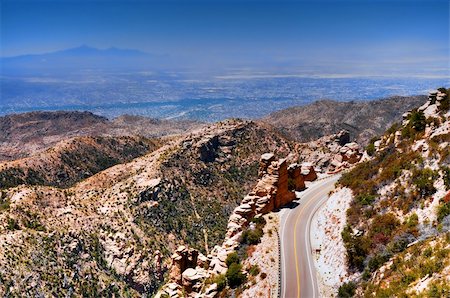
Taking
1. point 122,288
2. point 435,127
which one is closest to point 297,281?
point 435,127

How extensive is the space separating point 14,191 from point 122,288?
3811cm

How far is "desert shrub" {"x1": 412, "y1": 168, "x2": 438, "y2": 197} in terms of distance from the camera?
32031 mm

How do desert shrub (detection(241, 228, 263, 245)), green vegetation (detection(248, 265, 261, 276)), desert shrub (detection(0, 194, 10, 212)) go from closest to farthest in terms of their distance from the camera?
1. green vegetation (detection(248, 265, 261, 276))
2. desert shrub (detection(241, 228, 263, 245))
3. desert shrub (detection(0, 194, 10, 212))

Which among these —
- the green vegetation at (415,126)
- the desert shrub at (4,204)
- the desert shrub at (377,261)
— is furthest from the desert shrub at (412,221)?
the desert shrub at (4,204)

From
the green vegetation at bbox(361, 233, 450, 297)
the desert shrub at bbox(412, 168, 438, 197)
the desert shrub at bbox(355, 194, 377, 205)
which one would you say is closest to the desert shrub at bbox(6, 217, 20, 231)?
the desert shrub at bbox(355, 194, 377, 205)

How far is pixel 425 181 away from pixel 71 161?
144 meters

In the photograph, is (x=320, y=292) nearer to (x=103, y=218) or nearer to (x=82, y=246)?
(x=82, y=246)

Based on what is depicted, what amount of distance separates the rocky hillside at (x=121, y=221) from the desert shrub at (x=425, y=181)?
62.8 m

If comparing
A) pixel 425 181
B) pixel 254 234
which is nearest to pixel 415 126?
pixel 425 181

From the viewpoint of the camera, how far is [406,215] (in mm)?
32219

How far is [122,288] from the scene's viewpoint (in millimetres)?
80438

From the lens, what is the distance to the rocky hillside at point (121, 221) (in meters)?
72.4

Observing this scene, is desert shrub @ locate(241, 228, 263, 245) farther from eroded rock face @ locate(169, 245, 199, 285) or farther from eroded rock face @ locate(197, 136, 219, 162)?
eroded rock face @ locate(197, 136, 219, 162)

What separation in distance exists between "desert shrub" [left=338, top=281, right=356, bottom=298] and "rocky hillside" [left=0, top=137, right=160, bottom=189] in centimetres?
11860
